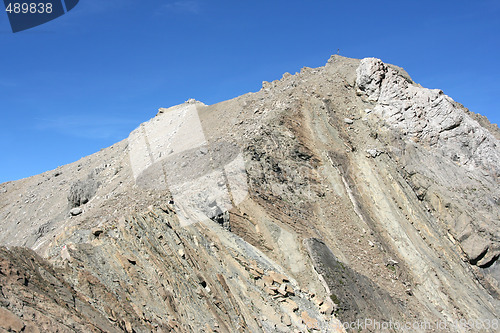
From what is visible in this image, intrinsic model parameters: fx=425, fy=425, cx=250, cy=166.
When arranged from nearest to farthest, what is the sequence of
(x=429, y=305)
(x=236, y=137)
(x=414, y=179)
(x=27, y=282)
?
(x=27, y=282)
(x=429, y=305)
(x=236, y=137)
(x=414, y=179)

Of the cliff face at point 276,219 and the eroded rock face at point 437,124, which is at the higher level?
the eroded rock face at point 437,124

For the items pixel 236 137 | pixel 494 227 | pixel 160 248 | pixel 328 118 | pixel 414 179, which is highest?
pixel 328 118

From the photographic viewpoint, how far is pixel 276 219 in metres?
19.2

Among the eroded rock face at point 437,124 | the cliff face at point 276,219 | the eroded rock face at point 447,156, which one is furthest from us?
the eroded rock face at point 437,124

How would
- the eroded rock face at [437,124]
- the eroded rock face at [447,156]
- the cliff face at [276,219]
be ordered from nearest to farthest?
the cliff face at [276,219]
the eroded rock face at [447,156]
the eroded rock face at [437,124]

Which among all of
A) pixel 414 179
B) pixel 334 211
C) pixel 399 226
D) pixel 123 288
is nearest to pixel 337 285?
pixel 334 211

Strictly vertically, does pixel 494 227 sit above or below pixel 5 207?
below

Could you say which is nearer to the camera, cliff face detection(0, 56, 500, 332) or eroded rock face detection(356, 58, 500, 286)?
cliff face detection(0, 56, 500, 332)

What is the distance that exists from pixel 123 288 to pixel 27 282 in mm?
2754

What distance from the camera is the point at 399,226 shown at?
22391mm

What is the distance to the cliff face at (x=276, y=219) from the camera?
11.6 m

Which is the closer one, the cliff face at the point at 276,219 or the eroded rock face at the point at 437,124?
the cliff face at the point at 276,219

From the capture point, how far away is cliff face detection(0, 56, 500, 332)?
38.1ft

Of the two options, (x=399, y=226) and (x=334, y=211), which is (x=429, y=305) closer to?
(x=399, y=226)
